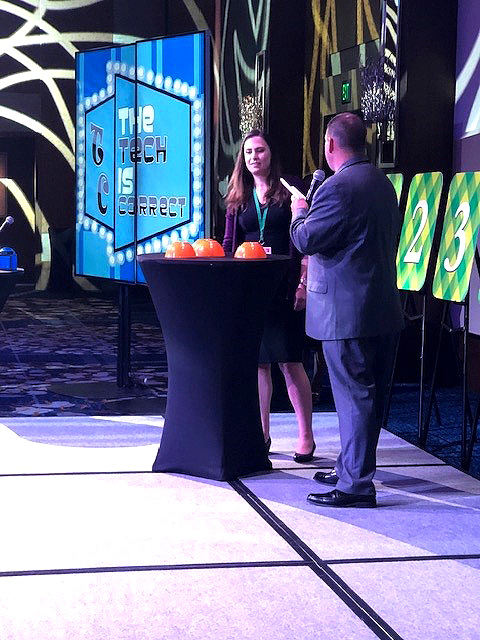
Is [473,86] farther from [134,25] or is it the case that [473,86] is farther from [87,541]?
[134,25]

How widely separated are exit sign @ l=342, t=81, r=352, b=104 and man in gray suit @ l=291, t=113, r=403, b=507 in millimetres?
4201

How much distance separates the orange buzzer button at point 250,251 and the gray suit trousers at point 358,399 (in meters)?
0.51

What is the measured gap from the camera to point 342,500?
4176mm

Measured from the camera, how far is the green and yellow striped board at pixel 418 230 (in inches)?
217

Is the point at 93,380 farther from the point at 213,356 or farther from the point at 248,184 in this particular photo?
the point at 213,356

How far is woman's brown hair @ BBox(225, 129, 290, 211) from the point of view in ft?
15.7

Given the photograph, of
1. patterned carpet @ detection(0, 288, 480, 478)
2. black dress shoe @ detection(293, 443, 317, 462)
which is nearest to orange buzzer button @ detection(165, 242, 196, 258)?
black dress shoe @ detection(293, 443, 317, 462)

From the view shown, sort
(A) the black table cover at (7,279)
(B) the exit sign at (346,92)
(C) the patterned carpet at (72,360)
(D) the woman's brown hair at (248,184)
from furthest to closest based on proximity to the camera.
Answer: (B) the exit sign at (346,92), (C) the patterned carpet at (72,360), (A) the black table cover at (7,279), (D) the woman's brown hair at (248,184)

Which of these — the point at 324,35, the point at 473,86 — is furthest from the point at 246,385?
the point at 324,35

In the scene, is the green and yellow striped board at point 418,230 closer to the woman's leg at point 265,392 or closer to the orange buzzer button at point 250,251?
the woman's leg at point 265,392

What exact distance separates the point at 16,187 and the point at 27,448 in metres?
9.37

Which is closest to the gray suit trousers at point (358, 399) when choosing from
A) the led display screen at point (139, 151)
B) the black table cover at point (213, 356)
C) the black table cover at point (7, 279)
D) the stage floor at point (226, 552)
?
the stage floor at point (226, 552)

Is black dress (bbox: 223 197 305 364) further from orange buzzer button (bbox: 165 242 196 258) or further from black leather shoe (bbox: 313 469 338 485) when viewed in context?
black leather shoe (bbox: 313 469 338 485)

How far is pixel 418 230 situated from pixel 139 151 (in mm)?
1674
